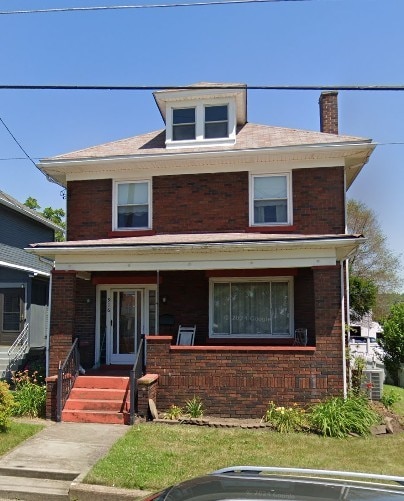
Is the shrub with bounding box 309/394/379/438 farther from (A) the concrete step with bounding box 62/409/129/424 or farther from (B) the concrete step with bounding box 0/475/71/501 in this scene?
(B) the concrete step with bounding box 0/475/71/501

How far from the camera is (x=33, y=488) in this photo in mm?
6922

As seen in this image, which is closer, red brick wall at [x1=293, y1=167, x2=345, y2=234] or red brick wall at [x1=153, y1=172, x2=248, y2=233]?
red brick wall at [x1=293, y1=167, x2=345, y2=234]

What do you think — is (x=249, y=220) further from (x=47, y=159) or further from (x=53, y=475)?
(x=53, y=475)

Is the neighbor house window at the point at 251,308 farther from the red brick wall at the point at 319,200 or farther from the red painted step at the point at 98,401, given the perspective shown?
the red painted step at the point at 98,401

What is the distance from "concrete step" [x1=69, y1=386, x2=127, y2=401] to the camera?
426 inches

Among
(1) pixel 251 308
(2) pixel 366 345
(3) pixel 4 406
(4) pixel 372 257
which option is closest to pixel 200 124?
(1) pixel 251 308

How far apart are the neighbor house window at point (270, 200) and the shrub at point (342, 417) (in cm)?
493

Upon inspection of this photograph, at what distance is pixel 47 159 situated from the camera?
13.7 meters

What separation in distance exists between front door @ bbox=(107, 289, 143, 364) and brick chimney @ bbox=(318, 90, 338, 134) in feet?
23.7

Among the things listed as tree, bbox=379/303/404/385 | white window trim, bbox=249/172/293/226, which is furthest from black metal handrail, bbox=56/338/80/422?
tree, bbox=379/303/404/385

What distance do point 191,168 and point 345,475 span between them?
10891mm

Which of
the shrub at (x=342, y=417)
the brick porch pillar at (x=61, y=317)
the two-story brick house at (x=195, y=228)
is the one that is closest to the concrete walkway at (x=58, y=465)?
the brick porch pillar at (x=61, y=317)

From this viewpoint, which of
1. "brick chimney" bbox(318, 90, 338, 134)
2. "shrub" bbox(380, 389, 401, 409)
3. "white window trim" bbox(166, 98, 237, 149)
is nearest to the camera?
"shrub" bbox(380, 389, 401, 409)

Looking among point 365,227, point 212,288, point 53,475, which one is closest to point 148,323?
point 212,288
